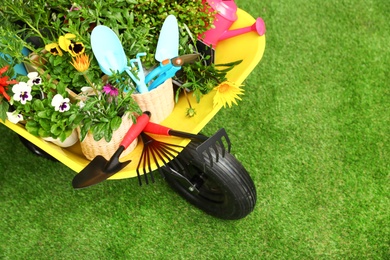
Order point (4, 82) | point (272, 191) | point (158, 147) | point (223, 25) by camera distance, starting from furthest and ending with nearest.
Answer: point (272, 191)
point (223, 25)
point (158, 147)
point (4, 82)

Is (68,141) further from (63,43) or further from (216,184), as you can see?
(216,184)

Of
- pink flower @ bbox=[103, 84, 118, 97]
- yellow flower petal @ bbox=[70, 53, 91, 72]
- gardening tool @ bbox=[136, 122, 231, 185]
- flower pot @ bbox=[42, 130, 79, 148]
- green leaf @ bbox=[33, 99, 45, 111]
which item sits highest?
yellow flower petal @ bbox=[70, 53, 91, 72]

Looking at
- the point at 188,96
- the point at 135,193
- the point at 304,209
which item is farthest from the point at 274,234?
the point at 188,96

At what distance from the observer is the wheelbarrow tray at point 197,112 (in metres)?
0.93

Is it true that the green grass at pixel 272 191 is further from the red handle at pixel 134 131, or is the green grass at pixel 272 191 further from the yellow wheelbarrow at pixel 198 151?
the red handle at pixel 134 131

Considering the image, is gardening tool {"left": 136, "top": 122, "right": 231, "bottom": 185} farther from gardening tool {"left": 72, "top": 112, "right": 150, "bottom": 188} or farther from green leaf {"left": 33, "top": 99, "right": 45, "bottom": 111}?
green leaf {"left": 33, "top": 99, "right": 45, "bottom": 111}

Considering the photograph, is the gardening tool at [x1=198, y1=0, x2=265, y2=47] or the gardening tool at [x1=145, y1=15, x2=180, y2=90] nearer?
the gardening tool at [x1=145, y1=15, x2=180, y2=90]

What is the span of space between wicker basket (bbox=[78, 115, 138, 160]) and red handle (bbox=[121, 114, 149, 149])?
1 centimetres

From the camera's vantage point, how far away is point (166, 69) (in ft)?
3.09

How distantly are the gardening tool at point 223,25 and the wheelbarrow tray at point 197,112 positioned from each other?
0.7 inches

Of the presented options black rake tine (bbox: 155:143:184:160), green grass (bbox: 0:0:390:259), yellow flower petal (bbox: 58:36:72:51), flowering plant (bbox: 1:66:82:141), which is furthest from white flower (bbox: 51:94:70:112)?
green grass (bbox: 0:0:390:259)

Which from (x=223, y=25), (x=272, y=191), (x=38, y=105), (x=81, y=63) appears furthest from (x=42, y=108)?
(x=272, y=191)

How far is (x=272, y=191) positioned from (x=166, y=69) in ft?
2.15

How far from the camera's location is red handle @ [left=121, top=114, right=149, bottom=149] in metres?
Answer: 0.94
